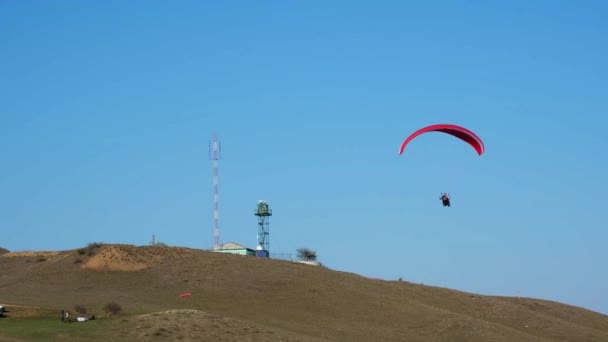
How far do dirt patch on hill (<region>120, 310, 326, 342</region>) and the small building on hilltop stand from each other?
42713 millimetres

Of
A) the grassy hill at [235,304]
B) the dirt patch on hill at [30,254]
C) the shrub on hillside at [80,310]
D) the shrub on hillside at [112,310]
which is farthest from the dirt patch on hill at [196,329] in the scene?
the dirt patch on hill at [30,254]

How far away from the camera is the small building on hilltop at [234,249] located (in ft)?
328

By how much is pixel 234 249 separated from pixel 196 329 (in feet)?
159

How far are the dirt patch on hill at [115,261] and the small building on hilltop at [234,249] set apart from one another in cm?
1987

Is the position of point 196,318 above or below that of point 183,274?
below

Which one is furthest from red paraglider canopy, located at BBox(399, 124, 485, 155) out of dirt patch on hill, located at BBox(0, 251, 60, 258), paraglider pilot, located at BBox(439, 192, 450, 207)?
dirt patch on hill, located at BBox(0, 251, 60, 258)

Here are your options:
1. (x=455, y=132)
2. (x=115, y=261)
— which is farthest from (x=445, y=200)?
(x=115, y=261)

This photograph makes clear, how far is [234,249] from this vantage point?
101 metres

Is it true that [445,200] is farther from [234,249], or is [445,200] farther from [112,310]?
[234,249]

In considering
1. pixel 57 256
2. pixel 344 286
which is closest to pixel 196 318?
pixel 344 286

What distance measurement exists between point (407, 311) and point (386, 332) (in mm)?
8773

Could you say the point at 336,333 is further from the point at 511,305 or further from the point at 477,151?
the point at 511,305

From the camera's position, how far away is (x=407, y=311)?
236ft

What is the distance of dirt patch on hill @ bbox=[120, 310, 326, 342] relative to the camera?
50.9m
